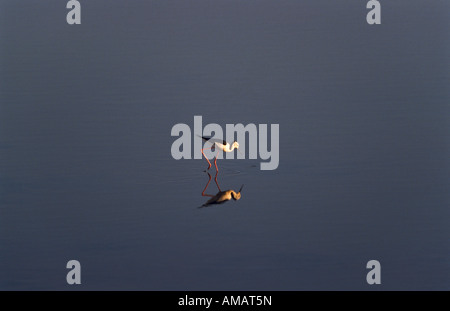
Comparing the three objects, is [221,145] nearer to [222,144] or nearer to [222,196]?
[222,144]

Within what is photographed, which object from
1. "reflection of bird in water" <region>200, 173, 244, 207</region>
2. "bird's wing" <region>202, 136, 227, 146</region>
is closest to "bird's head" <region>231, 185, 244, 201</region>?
"reflection of bird in water" <region>200, 173, 244, 207</region>

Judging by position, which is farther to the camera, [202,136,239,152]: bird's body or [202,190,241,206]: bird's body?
[202,136,239,152]: bird's body

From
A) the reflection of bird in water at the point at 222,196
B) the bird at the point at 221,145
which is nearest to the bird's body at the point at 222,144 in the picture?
the bird at the point at 221,145

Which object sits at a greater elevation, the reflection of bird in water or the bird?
the bird

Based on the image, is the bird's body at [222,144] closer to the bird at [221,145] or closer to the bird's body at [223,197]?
the bird at [221,145]

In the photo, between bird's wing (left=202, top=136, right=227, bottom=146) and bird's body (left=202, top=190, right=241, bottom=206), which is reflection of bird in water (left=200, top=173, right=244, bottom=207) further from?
bird's wing (left=202, top=136, right=227, bottom=146)

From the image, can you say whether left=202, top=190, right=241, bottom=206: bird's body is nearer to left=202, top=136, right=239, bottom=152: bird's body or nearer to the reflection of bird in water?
the reflection of bird in water

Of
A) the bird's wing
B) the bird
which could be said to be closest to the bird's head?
the bird

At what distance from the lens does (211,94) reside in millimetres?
5602

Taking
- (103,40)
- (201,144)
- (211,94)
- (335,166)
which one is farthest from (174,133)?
(103,40)

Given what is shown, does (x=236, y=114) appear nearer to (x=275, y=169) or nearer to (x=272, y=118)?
(x=272, y=118)

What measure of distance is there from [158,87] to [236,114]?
840 millimetres

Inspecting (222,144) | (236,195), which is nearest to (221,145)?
(222,144)

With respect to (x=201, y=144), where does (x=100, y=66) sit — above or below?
above
